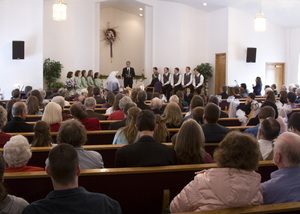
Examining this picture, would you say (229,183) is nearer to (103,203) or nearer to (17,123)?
(103,203)

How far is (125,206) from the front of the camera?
254 centimetres

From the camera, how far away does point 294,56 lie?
587 inches

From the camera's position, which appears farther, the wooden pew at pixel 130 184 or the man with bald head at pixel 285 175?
the wooden pew at pixel 130 184

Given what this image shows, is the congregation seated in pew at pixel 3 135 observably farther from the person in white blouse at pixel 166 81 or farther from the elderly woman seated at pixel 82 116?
the person in white blouse at pixel 166 81

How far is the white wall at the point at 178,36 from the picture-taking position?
1443 cm

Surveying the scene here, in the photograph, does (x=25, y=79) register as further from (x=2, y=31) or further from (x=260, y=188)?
(x=260, y=188)

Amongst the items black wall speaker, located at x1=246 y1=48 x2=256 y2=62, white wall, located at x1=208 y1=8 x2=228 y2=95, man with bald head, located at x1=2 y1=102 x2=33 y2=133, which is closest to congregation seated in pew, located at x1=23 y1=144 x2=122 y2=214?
man with bald head, located at x1=2 y1=102 x2=33 y2=133

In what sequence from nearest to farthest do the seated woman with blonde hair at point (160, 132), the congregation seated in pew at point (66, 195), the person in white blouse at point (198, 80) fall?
the congregation seated in pew at point (66, 195)
the seated woman with blonde hair at point (160, 132)
the person in white blouse at point (198, 80)

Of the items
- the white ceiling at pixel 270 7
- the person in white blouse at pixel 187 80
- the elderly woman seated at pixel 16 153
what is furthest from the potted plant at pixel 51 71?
the elderly woman seated at pixel 16 153

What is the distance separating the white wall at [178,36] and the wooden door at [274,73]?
2.62 m

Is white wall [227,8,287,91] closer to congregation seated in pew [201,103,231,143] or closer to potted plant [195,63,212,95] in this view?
potted plant [195,63,212,95]

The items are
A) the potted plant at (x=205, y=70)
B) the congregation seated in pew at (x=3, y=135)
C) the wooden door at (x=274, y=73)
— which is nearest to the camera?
the congregation seated in pew at (x=3, y=135)

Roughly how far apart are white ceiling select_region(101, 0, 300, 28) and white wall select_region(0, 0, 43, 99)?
414cm

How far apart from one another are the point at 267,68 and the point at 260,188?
13.9 m
